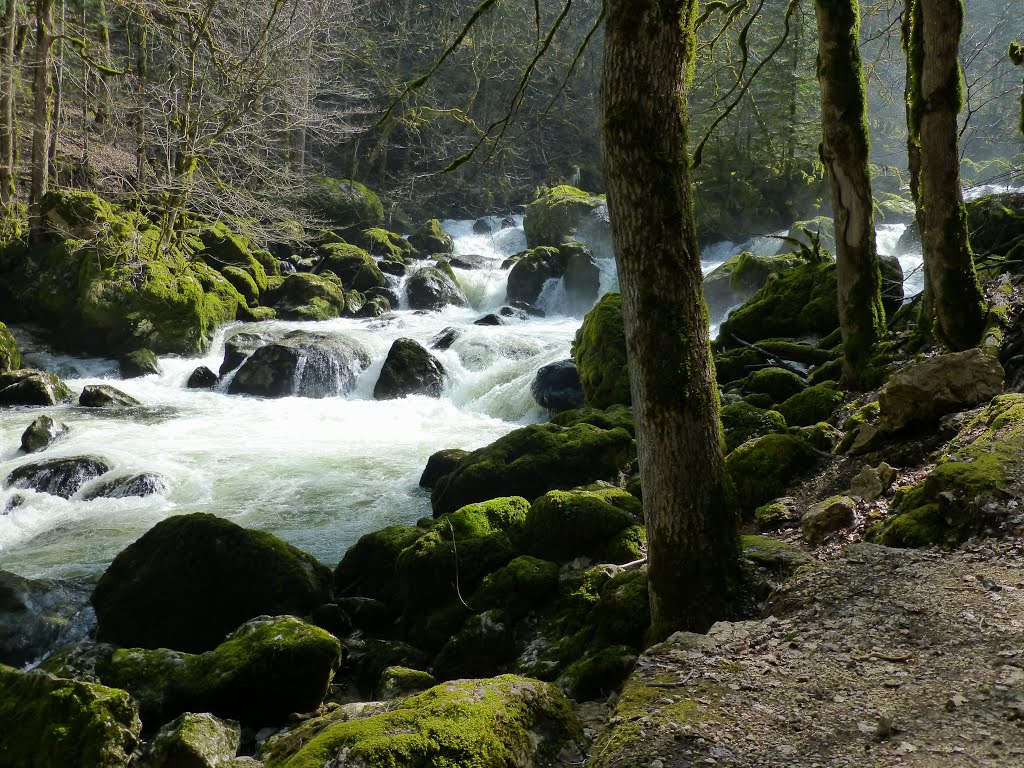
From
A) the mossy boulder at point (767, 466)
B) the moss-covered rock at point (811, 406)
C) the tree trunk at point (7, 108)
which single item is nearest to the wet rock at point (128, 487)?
the mossy boulder at point (767, 466)

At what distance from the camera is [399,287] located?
1033 inches

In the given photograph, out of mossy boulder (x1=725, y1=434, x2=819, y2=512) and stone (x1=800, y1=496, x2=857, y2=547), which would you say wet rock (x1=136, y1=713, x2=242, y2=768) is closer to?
stone (x1=800, y1=496, x2=857, y2=547)

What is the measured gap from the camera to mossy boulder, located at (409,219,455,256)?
105 feet

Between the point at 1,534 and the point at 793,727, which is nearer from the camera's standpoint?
the point at 793,727

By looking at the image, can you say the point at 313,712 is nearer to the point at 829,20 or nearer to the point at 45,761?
the point at 45,761

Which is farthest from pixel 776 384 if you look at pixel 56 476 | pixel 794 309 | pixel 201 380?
pixel 201 380

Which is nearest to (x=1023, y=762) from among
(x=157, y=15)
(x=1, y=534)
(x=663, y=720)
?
(x=663, y=720)

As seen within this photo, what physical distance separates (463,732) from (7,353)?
→ 16.3 metres

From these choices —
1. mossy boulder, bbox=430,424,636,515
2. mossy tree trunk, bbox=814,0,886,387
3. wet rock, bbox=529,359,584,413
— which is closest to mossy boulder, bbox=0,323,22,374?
wet rock, bbox=529,359,584,413

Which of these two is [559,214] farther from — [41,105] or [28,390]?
[28,390]

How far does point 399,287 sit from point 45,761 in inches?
887

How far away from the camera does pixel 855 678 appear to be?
111 inches

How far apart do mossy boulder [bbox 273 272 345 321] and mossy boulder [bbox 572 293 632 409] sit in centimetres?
1189

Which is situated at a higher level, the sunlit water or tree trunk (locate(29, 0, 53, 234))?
tree trunk (locate(29, 0, 53, 234))
